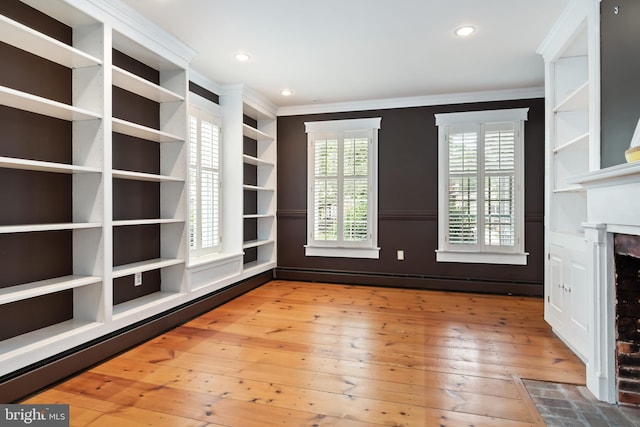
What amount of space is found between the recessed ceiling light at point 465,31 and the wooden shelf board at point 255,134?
9.07ft

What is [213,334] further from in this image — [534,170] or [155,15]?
[534,170]

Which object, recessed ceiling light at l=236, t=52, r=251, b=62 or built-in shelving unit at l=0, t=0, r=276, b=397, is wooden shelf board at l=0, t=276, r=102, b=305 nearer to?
built-in shelving unit at l=0, t=0, r=276, b=397

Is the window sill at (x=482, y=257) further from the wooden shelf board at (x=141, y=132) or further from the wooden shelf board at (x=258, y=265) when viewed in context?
the wooden shelf board at (x=141, y=132)

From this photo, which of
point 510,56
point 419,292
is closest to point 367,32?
point 510,56

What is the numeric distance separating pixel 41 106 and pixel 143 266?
1.40m

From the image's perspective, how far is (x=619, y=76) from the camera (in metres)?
2.20

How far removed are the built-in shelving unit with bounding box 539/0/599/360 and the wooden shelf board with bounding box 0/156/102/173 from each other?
3617mm

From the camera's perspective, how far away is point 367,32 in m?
3.13

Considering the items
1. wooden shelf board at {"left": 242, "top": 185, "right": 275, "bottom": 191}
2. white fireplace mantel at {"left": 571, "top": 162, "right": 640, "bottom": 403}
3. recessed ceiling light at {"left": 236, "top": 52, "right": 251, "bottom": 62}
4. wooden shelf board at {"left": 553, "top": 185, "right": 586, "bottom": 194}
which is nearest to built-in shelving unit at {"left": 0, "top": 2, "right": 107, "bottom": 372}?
recessed ceiling light at {"left": 236, "top": 52, "right": 251, "bottom": 62}

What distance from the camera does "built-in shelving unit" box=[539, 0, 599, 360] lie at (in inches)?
111

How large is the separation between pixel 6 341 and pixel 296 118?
4.35 meters

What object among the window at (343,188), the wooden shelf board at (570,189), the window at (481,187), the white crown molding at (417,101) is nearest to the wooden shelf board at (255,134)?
the white crown molding at (417,101)

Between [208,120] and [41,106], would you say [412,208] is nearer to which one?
[208,120]

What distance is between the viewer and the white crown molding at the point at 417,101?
4.67 meters
